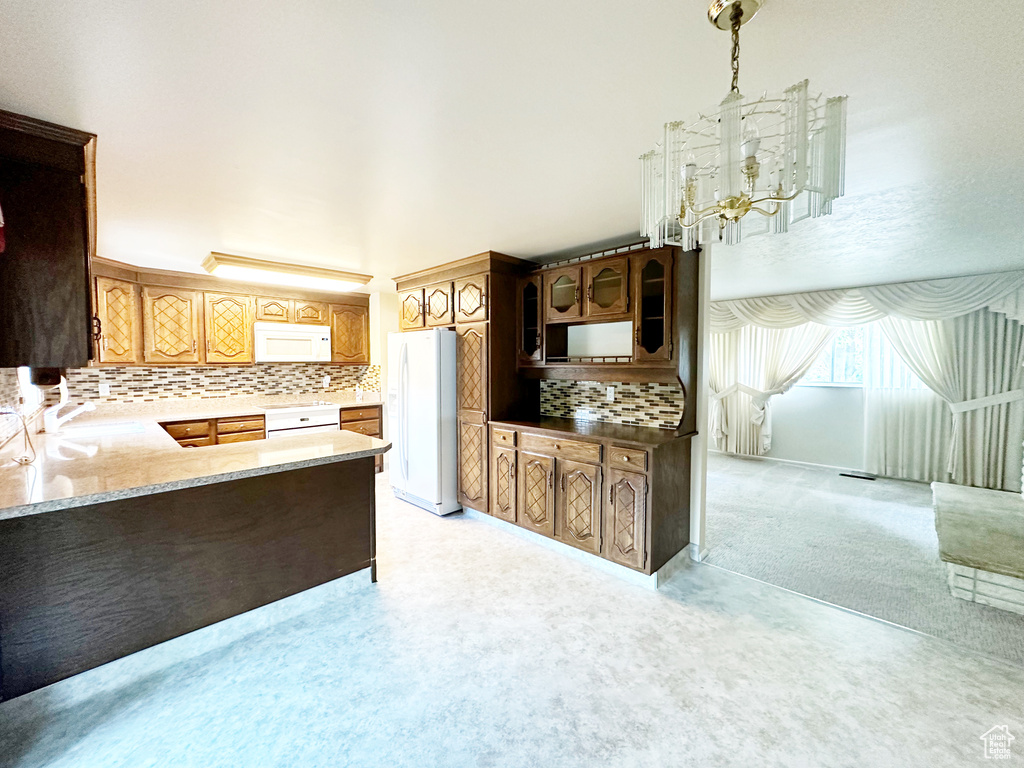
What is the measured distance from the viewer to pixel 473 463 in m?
3.78

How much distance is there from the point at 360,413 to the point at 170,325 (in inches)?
82.2

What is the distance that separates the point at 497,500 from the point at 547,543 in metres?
0.56

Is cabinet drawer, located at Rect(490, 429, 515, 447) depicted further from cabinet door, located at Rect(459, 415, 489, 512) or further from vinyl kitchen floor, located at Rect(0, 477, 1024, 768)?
vinyl kitchen floor, located at Rect(0, 477, 1024, 768)

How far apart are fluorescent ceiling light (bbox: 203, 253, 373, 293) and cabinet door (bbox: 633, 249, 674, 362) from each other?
2.79m

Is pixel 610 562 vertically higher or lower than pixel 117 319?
lower

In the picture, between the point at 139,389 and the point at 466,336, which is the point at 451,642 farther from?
the point at 139,389

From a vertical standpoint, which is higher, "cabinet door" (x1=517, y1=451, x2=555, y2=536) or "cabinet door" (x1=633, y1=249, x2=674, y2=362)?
"cabinet door" (x1=633, y1=249, x2=674, y2=362)

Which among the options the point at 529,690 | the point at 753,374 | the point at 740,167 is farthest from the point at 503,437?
the point at 753,374

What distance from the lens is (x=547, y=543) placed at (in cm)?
326

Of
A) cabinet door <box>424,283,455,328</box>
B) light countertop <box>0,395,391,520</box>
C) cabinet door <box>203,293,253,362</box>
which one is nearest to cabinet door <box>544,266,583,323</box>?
cabinet door <box>424,283,455,328</box>

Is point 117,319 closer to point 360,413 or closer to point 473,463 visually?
point 360,413

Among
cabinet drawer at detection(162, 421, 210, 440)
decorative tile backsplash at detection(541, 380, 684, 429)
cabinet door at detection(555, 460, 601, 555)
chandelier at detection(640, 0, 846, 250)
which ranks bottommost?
cabinet door at detection(555, 460, 601, 555)

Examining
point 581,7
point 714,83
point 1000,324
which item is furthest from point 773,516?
point 581,7

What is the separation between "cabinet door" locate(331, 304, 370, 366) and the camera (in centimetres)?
530
